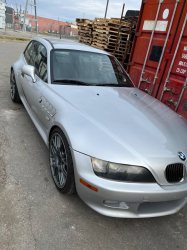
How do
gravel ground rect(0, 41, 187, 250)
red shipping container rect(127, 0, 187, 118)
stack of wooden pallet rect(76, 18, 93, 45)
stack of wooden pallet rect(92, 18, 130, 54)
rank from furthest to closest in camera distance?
stack of wooden pallet rect(76, 18, 93, 45) < stack of wooden pallet rect(92, 18, 130, 54) < red shipping container rect(127, 0, 187, 118) < gravel ground rect(0, 41, 187, 250)

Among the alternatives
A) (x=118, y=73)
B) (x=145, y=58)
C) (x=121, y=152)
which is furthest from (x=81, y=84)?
(x=145, y=58)

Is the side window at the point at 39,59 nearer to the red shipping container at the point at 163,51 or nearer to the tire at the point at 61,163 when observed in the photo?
the tire at the point at 61,163

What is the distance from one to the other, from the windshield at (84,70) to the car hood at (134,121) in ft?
0.66

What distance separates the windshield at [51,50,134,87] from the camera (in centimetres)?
303

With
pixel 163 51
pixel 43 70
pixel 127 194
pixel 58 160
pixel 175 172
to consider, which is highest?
pixel 163 51

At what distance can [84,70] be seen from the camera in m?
3.21

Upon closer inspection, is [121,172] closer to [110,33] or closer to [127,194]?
[127,194]

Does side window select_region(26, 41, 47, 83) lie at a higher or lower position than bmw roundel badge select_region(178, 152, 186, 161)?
higher

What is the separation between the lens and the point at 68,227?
201cm

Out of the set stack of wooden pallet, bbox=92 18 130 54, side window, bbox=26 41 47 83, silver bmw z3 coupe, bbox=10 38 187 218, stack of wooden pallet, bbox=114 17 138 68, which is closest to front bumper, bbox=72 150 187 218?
silver bmw z3 coupe, bbox=10 38 187 218

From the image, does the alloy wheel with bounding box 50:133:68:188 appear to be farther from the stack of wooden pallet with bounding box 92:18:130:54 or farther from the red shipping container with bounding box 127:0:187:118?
the stack of wooden pallet with bounding box 92:18:130:54

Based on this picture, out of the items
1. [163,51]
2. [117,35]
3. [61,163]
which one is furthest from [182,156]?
[117,35]

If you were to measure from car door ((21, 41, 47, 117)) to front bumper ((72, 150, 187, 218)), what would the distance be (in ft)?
4.65

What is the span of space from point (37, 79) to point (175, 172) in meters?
2.32
